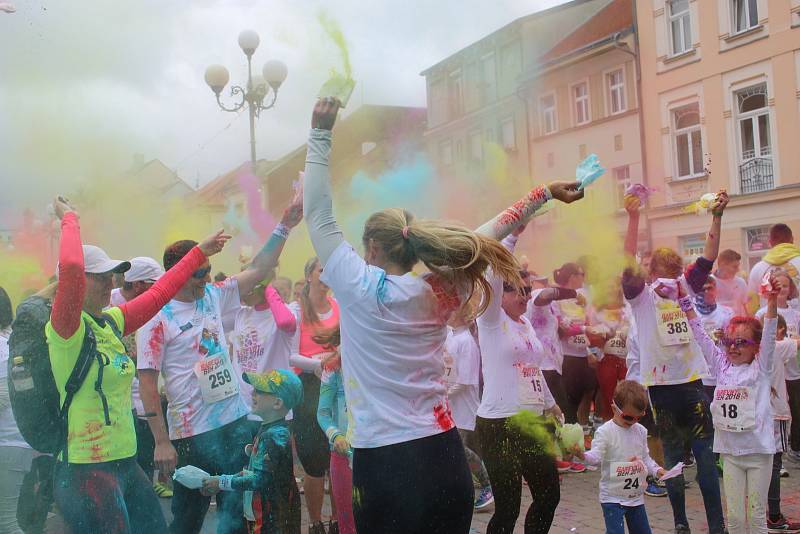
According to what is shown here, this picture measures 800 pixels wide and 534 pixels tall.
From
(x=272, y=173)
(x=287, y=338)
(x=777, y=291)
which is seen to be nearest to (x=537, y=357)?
(x=777, y=291)

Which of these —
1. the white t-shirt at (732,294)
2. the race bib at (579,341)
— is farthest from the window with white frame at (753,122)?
the race bib at (579,341)

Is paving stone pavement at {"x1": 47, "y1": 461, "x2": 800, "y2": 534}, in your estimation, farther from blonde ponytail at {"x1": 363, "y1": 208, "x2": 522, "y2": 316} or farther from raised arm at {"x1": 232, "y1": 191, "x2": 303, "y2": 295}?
blonde ponytail at {"x1": 363, "y1": 208, "x2": 522, "y2": 316}

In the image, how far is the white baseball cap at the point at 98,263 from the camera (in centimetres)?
354

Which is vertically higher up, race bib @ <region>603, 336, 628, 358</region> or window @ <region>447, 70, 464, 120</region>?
window @ <region>447, 70, 464, 120</region>

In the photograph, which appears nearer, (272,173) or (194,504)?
(194,504)

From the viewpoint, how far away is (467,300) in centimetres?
277

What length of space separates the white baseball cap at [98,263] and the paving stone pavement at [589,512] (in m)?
2.67

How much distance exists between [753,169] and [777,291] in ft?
41.7

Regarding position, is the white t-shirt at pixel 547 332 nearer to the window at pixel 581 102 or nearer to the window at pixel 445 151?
the window at pixel 445 151

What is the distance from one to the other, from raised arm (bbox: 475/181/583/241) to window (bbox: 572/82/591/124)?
8304mm

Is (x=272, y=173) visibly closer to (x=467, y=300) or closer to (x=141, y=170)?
(x=141, y=170)

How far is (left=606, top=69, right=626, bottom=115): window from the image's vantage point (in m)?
13.6

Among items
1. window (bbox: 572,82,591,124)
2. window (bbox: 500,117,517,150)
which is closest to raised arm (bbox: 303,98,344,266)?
window (bbox: 500,117,517,150)

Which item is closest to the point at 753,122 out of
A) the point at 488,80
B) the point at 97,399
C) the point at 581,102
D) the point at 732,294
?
the point at 581,102
